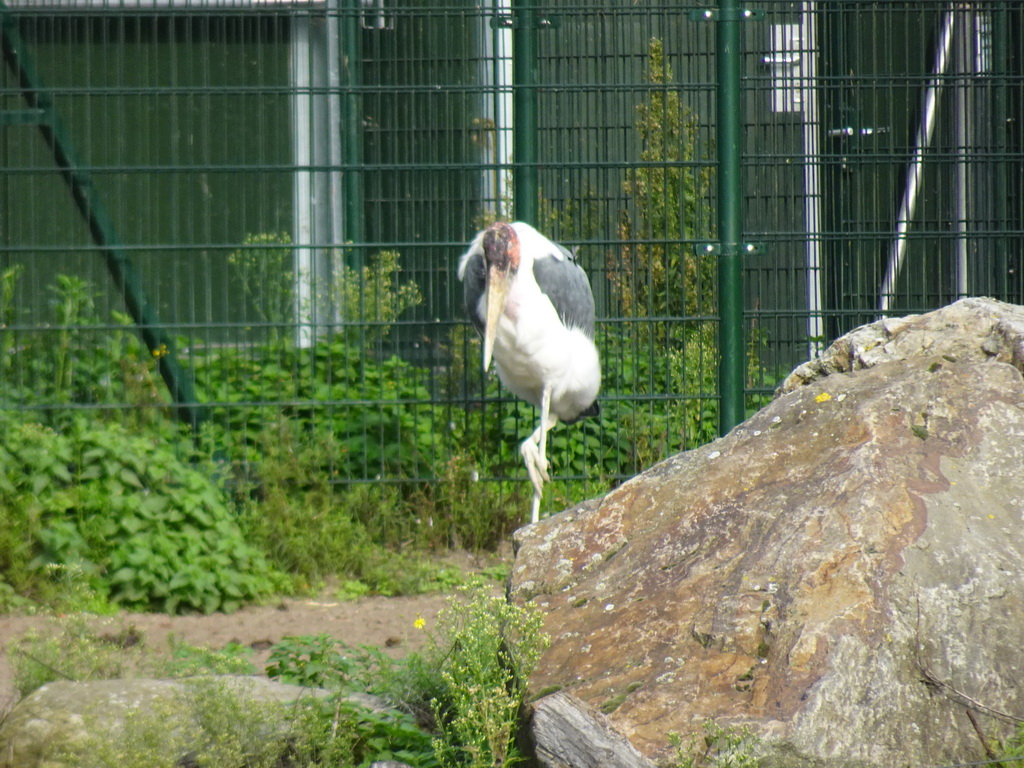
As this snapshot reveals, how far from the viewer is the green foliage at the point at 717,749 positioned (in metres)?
2.53

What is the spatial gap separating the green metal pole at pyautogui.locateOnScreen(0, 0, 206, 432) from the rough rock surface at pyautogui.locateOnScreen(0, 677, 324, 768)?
9.73 feet

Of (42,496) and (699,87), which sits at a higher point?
(699,87)

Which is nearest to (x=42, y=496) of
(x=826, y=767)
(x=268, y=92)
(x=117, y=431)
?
(x=117, y=431)

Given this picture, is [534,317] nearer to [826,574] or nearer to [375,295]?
[375,295]

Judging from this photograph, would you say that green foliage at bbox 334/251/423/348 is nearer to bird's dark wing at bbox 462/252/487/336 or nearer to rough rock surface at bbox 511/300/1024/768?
bird's dark wing at bbox 462/252/487/336

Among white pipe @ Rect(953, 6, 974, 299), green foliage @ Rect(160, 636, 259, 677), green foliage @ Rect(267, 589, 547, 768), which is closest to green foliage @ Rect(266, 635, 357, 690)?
green foliage @ Rect(267, 589, 547, 768)

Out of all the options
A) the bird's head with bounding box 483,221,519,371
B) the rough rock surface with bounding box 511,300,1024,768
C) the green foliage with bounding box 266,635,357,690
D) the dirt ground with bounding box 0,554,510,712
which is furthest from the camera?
the bird's head with bounding box 483,221,519,371

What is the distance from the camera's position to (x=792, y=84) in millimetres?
6484

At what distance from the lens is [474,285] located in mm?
5840

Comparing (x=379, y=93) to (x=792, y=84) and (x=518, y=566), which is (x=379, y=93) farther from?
(x=518, y=566)

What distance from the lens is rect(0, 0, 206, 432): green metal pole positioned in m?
6.41

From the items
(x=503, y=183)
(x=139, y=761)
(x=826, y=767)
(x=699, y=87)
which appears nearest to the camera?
(x=826, y=767)

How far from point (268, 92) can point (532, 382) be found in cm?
195

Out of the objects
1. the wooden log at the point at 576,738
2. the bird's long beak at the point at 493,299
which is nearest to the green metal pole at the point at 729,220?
the bird's long beak at the point at 493,299
